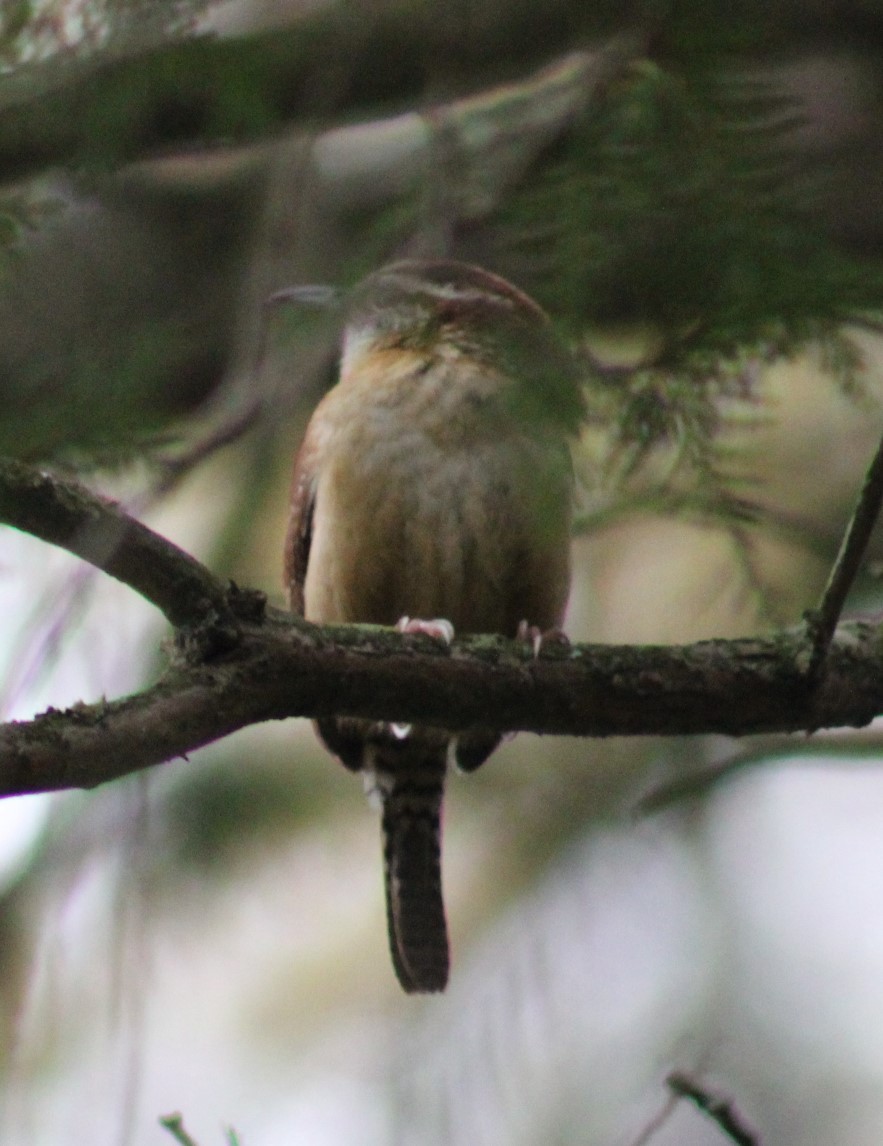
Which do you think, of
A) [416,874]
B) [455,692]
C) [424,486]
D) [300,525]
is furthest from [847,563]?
[416,874]

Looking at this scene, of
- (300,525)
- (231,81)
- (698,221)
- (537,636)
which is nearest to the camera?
(698,221)

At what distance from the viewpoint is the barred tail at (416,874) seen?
159 inches

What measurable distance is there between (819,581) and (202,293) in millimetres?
1880

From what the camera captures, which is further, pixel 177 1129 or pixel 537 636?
pixel 537 636

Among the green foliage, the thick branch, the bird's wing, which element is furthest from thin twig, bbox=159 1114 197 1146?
the bird's wing

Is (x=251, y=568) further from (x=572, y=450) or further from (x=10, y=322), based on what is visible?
(x=572, y=450)

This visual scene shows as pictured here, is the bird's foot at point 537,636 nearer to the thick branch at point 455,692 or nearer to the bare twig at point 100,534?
the thick branch at point 455,692

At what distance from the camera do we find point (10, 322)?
311cm

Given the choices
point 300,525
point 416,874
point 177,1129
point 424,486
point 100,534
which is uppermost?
point 300,525

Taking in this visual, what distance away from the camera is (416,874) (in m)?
4.09

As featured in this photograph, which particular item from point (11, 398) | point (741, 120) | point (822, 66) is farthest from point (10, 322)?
point (741, 120)

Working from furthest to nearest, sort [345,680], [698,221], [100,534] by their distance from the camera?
[345,680]
[100,534]
[698,221]

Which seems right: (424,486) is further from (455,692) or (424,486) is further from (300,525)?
(455,692)

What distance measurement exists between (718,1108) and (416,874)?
192 cm
